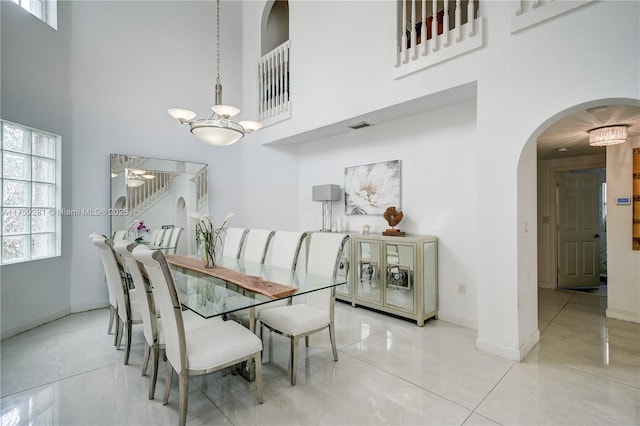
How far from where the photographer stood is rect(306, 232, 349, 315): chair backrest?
253 cm

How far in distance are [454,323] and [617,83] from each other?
253cm

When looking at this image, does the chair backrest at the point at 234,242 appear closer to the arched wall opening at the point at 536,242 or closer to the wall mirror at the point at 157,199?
the wall mirror at the point at 157,199

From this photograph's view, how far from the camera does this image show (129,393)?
2037 millimetres

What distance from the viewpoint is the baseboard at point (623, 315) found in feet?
11.1

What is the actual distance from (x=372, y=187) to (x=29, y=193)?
3.97 meters

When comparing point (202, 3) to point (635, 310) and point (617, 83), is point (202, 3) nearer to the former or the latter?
point (617, 83)

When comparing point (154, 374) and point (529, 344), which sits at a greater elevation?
point (154, 374)

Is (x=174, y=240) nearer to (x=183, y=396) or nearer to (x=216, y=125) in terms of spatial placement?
(x=216, y=125)

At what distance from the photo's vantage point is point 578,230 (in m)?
5.12

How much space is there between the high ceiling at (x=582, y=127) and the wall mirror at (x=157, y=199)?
457 centimetres

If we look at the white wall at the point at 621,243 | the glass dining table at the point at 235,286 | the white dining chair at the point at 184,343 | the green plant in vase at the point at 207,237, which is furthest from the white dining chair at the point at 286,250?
the white wall at the point at 621,243

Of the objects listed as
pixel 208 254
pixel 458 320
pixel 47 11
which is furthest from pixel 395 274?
pixel 47 11

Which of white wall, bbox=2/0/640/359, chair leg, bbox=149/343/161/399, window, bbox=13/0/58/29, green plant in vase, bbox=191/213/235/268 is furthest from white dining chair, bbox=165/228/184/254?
window, bbox=13/0/58/29

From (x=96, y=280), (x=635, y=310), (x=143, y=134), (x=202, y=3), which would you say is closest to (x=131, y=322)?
(x=96, y=280)
